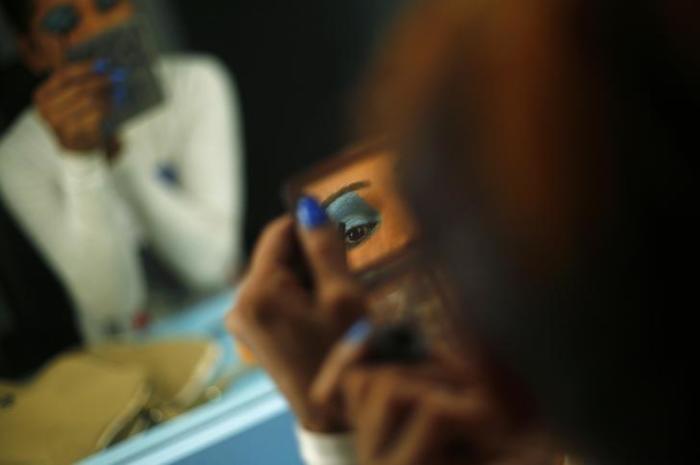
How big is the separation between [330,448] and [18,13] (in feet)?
2.15

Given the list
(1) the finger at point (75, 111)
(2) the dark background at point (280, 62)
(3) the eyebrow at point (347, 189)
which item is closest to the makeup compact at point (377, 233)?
(3) the eyebrow at point (347, 189)

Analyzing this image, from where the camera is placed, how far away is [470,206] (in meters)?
0.48

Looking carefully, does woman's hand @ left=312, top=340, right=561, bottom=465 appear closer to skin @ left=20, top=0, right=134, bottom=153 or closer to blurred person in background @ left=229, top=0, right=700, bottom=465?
blurred person in background @ left=229, top=0, right=700, bottom=465

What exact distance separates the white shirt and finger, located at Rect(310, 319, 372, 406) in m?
0.54

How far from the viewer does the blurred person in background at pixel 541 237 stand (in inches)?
17.4

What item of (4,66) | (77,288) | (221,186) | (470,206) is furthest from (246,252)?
(470,206)

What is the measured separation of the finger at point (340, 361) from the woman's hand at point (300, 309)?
0.01m

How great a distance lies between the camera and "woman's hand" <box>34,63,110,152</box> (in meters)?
0.94

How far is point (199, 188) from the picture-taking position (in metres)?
1.08

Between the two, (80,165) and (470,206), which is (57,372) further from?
(470,206)

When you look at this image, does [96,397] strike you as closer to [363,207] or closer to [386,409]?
[363,207]

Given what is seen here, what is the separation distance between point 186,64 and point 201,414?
456 mm

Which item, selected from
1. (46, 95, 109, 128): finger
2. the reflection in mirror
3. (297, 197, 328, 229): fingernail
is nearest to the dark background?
(46, 95, 109, 128): finger

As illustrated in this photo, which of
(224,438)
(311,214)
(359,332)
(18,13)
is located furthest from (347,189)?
(18,13)
